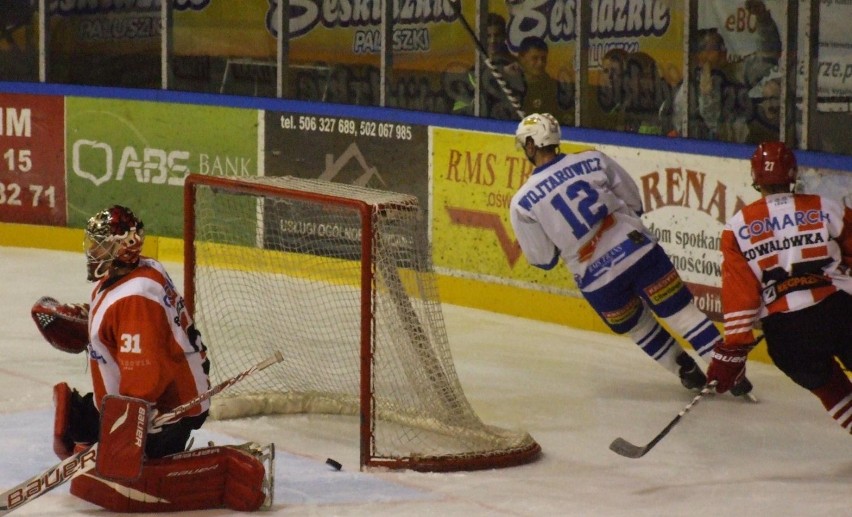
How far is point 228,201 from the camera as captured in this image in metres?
8.23

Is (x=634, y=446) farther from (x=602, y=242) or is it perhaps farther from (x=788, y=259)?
(x=602, y=242)

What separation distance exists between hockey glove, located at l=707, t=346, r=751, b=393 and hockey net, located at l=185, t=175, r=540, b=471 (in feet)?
2.11

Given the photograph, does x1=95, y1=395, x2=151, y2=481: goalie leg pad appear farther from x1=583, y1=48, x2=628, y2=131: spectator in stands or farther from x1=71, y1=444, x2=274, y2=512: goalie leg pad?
x1=583, y1=48, x2=628, y2=131: spectator in stands

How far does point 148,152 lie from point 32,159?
0.71 metres

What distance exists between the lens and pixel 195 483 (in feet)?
15.0

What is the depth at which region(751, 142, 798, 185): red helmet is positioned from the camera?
16.6 ft

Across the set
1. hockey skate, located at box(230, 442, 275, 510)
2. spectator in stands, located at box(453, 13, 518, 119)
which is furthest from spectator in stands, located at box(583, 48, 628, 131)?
hockey skate, located at box(230, 442, 275, 510)

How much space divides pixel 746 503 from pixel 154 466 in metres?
1.65

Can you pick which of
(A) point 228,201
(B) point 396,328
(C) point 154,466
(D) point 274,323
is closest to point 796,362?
(B) point 396,328

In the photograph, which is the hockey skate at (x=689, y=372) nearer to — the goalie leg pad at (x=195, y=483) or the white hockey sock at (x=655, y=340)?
the white hockey sock at (x=655, y=340)

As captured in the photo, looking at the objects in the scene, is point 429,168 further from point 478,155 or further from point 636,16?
point 636,16

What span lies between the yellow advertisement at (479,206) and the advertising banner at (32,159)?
2450 mm

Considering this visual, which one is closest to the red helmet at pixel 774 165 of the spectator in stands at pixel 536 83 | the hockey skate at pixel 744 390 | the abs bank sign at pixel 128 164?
the hockey skate at pixel 744 390

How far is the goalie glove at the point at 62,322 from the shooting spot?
15.4 ft
